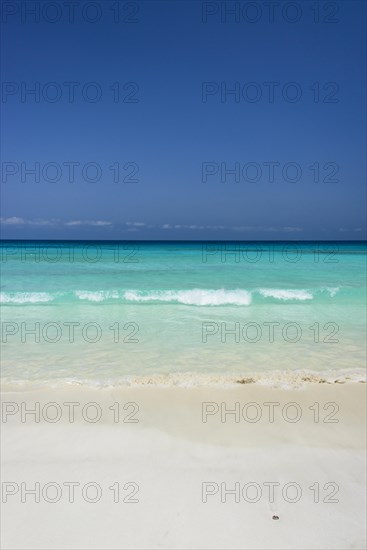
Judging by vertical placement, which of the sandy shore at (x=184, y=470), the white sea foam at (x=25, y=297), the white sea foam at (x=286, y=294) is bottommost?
the sandy shore at (x=184, y=470)

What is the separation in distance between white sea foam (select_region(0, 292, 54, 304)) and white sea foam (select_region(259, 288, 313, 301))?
8.05m

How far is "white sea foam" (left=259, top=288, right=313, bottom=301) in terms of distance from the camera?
13.8m

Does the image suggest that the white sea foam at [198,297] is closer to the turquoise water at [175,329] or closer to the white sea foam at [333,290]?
the turquoise water at [175,329]

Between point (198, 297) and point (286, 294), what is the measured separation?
3446 millimetres

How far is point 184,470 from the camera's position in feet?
11.1

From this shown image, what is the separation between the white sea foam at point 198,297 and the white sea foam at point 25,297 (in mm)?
2854

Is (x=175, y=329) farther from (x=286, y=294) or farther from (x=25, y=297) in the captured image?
(x=25, y=297)

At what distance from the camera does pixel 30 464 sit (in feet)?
11.3

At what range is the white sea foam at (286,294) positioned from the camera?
1377 cm

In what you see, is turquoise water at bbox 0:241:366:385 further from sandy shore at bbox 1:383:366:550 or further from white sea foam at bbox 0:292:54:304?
sandy shore at bbox 1:383:366:550

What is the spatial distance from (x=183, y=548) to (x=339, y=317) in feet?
29.4

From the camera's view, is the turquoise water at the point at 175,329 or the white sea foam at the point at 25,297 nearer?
the turquoise water at the point at 175,329

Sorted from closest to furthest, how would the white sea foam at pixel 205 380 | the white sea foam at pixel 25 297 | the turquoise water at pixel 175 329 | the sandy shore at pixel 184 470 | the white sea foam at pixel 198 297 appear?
the sandy shore at pixel 184 470 → the white sea foam at pixel 205 380 → the turquoise water at pixel 175 329 → the white sea foam at pixel 25 297 → the white sea foam at pixel 198 297

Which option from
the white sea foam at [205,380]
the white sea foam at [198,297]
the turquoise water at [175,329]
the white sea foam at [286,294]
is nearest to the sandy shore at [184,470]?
the white sea foam at [205,380]
